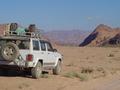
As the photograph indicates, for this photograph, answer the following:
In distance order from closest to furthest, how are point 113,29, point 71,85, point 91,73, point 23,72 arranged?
point 71,85 < point 23,72 < point 91,73 < point 113,29

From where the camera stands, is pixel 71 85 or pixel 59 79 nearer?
pixel 71 85

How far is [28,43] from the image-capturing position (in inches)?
770

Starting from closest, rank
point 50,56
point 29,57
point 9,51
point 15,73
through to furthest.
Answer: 1. point 9,51
2. point 29,57
3. point 50,56
4. point 15,73

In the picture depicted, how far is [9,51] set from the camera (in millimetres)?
19047

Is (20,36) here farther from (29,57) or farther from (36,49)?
(29,57)

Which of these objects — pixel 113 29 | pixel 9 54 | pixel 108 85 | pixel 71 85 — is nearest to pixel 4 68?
pixel 9 54

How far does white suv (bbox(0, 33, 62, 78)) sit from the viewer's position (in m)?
19.0

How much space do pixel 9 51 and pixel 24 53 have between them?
67 cm

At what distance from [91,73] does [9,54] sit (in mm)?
7045

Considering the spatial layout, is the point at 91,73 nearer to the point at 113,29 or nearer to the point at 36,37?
the point at 36,37

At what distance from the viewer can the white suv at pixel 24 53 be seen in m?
19.0

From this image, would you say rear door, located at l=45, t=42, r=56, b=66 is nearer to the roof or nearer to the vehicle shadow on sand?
the roof

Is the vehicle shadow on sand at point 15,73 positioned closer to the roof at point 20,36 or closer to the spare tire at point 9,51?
the roof at point 20,36

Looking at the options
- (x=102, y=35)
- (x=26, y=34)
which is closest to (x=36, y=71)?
(x=26, y=34)
